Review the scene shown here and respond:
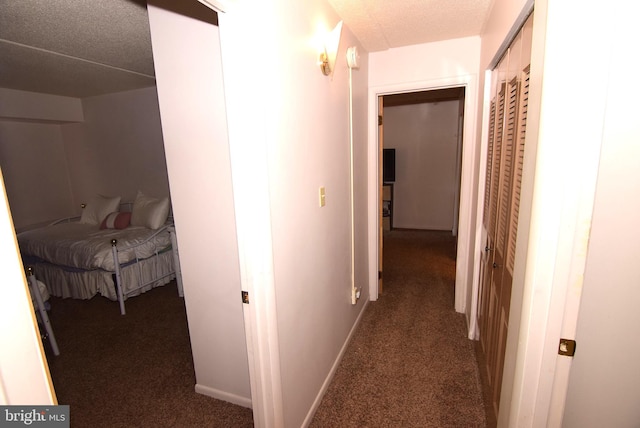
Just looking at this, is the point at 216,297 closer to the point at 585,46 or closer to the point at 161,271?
the point at 585,46

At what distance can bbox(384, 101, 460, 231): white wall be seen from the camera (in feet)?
18.8

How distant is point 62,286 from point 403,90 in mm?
4259

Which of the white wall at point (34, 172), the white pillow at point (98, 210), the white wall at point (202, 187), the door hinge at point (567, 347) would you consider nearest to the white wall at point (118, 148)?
the white wall at point (34, 172)

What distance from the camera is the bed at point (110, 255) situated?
11.0ft

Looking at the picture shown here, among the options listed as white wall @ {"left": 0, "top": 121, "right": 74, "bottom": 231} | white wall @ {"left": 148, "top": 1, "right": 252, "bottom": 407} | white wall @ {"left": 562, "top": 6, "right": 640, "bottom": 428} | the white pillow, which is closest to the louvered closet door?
white wall @ {"left": 562, "top": 6, "right": 640, "bottom": 428}

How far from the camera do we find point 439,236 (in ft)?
18.4

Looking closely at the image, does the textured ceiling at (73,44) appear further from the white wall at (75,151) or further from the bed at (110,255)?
the bed at (110,255)

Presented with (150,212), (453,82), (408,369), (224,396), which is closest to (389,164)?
Result: (453,82)

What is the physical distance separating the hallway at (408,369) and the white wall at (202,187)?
689mm

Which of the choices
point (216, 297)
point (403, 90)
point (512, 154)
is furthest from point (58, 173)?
point (512, 154)

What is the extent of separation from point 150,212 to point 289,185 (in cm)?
320

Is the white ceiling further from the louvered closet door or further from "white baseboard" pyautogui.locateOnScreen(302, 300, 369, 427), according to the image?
"white baseboard" pyautogui.locateOnScreen(302, 300, 369, 427)

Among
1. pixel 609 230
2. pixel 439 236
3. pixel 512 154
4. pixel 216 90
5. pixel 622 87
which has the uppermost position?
pixel 216 90

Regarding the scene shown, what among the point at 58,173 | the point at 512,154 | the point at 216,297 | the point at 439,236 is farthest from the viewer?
the point at 439,236
